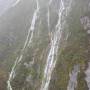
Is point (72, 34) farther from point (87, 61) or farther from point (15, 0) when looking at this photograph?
point (15, 0)

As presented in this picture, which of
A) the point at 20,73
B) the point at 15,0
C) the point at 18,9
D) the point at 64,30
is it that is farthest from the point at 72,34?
the point at 15,0

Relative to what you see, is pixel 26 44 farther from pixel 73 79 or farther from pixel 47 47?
pixel 73 79

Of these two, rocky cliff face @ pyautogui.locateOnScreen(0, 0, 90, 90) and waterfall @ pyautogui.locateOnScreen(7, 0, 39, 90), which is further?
waterfall @ pyautogui.locateOnScreen(7, 0, 39, 90)

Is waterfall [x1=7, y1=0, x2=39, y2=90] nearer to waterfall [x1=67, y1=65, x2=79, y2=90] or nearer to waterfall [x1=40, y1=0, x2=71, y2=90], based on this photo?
waterfall [x1=40, y1=0, x2=71, y2=90]

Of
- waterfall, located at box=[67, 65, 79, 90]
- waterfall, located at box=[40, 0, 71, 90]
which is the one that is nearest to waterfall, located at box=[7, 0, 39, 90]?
waterfall, located at box=[40, 0, 71, 90]

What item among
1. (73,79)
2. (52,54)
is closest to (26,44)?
(52,54)

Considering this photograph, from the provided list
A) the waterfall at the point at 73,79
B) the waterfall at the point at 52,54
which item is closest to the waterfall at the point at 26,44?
the waterfall at the point at 52,54

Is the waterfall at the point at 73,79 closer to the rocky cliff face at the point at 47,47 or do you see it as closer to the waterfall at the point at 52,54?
the rocky cliff face at the point at 47,47

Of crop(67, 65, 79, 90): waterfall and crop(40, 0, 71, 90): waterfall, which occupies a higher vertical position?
crop(40, 0, 71, 90): waterfall

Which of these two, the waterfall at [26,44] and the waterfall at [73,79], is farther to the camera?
the waterfall at [26,44]
